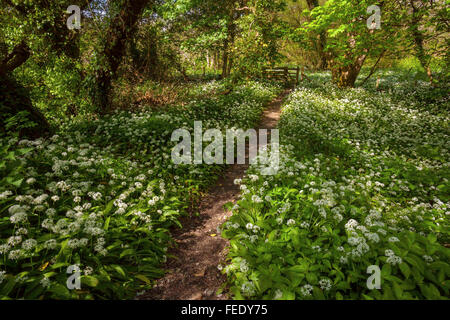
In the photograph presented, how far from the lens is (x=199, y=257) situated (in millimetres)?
3764

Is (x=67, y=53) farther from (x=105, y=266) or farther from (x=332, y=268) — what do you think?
(x=332, y=268)

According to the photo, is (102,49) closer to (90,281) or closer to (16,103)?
(16,103)

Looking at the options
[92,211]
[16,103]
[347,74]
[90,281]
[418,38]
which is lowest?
[90,281]

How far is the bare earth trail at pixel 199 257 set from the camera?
309 cm

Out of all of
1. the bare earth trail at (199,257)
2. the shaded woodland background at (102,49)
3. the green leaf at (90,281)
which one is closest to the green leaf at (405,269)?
the bare earth trail at (199,257)

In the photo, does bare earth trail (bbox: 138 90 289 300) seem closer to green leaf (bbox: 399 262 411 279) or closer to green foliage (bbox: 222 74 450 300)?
green foliage (bbox: 222 74 450 300)

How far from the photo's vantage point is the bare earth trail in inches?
122

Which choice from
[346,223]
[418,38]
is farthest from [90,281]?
[418,38]

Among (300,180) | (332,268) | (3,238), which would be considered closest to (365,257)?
(332,268)

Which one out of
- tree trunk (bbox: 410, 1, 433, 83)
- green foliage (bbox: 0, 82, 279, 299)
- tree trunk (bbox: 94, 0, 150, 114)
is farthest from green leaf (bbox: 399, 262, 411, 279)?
tree trunk (bbox: 94, 0, 150, 114)

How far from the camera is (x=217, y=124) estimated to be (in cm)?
888

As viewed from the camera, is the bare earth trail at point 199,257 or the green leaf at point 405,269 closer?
the green leaf at point 405,269

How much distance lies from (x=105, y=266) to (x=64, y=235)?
0.73 meters

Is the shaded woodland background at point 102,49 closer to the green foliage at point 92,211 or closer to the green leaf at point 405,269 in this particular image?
the green foliage at point 92,211
